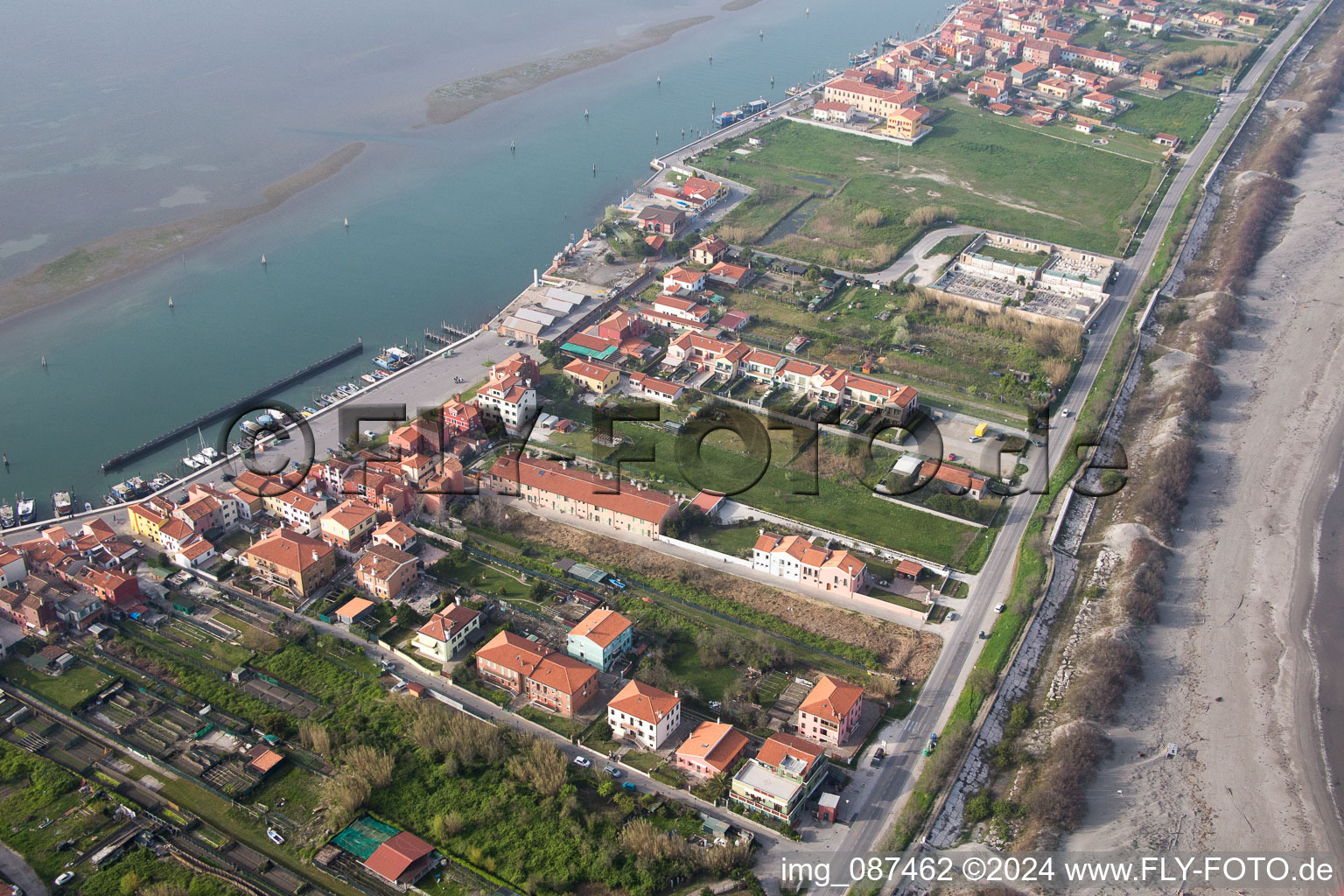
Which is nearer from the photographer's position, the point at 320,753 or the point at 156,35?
the point at 320,753

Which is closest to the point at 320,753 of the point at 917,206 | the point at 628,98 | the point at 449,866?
the point at 449,866

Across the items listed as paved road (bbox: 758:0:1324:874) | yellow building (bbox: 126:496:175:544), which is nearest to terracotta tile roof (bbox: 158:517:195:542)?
yellow building (bbox: 126:496:175:544)

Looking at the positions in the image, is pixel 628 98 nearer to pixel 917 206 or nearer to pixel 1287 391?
pixel 917 206

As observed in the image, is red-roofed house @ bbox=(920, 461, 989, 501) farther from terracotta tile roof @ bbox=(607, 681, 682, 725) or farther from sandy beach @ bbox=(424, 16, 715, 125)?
sandy beach @ bbox=(424, 16, 715, 125)

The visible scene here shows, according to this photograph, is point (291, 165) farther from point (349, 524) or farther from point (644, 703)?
point (644, 703)

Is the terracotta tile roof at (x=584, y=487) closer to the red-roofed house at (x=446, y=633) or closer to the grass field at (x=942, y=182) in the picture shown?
the red-roofed house at (x=446, y=633)

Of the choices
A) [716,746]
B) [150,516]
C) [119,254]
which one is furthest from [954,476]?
[119,254]
